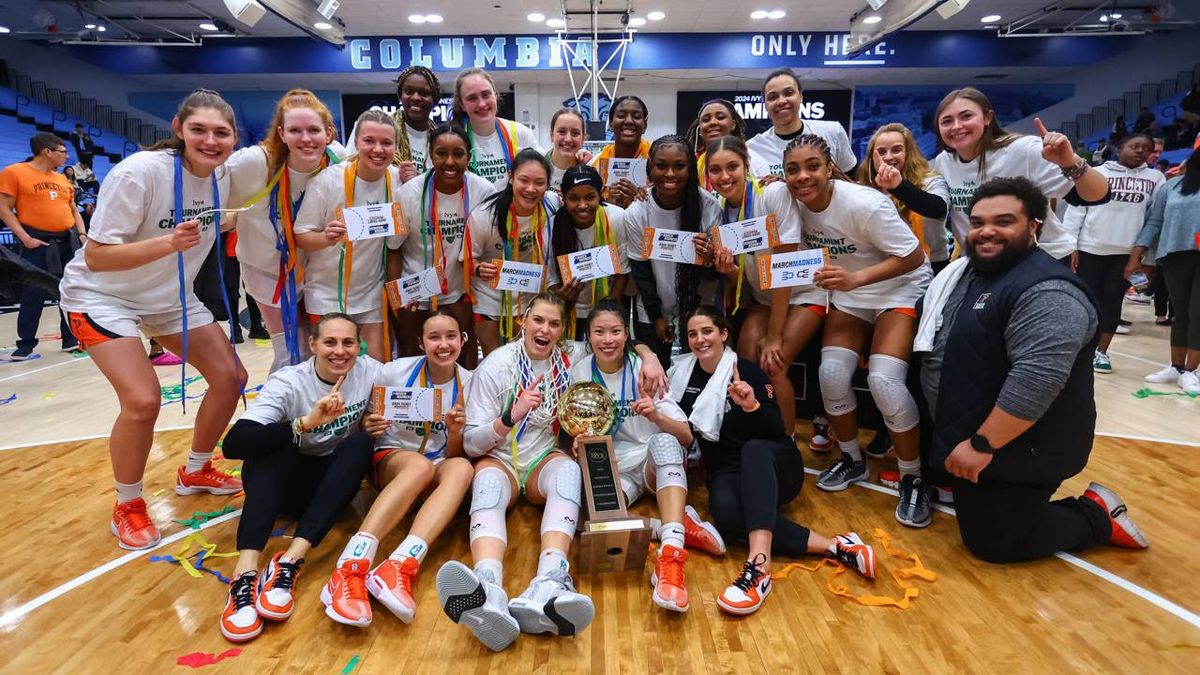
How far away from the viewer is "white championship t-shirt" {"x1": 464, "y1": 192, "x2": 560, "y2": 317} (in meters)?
3.16

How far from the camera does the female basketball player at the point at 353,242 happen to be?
2930 millimetres

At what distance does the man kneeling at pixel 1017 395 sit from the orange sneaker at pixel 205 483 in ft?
9.93

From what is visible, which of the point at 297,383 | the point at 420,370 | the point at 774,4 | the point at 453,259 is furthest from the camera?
the point at 774,4

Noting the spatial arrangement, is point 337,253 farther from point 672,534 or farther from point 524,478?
point 672,534

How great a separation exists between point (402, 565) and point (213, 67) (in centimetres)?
1141

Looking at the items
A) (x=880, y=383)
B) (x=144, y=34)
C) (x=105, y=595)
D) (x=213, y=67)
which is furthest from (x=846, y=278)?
(x=144, y=34)

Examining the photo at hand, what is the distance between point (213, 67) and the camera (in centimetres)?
1082

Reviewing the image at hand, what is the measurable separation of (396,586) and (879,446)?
8.50 ft

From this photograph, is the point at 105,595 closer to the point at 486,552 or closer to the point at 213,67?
the point at 486,552

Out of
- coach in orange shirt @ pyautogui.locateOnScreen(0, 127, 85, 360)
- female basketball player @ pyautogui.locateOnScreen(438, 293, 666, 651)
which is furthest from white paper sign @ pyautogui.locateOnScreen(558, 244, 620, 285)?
coach in orange shirt @ pyautogui.locateOnScreen(0, 127, 85, 360)

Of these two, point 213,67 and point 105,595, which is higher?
point 213,67

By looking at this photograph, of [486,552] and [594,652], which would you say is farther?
[486,552]

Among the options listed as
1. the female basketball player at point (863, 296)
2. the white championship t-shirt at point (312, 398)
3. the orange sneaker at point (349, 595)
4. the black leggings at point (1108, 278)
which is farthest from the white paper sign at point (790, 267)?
the black leggings at point (1108, 278)

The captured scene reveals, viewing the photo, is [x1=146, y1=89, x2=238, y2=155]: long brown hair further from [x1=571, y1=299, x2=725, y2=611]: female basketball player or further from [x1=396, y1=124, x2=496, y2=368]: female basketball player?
[x1=571, y1=299, x2=725, y2=611]: female basketball player
